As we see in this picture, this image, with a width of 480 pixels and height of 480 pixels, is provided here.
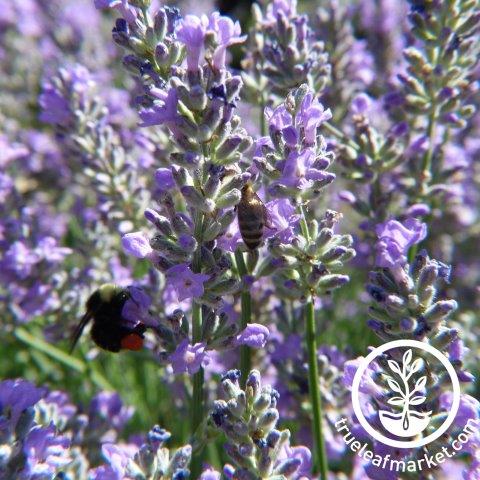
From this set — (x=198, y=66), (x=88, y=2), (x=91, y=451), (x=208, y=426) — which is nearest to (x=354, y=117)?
(x=198, y=66)

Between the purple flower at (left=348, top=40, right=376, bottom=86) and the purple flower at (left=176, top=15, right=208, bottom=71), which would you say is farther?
the purple flower at (left=348, top=40, right=376, bottom=86)

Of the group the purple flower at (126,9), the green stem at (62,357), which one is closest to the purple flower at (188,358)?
the purple flower at (126,9)

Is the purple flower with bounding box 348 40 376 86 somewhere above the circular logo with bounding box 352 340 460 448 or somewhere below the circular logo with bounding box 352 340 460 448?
above

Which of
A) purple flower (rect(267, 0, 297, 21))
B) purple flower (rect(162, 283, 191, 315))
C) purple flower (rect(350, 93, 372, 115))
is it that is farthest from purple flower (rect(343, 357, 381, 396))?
purple flower (rect(267, 0, 297, 21))

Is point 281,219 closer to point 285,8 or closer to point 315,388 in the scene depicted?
point 315,388

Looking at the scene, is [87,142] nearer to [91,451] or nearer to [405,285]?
[91,451]

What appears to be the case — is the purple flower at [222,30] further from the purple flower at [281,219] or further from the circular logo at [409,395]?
the circular logo at [409,395]

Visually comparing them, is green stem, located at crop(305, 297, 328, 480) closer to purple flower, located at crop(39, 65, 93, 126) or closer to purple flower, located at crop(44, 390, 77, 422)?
purple flower, located at crop(44, 390, 77, 422)
